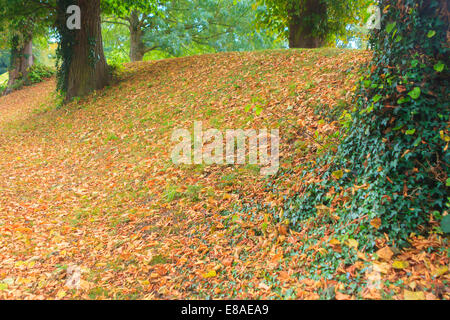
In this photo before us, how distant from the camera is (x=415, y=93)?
2.98 metres

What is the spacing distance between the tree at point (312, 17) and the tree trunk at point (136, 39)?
8.97 metres

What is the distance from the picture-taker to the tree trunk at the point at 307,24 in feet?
33.4

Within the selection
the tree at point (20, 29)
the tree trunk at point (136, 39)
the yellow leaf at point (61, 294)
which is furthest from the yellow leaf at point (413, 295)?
the tree trunk at point (136, 39)

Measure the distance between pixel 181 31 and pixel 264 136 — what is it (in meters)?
13.9

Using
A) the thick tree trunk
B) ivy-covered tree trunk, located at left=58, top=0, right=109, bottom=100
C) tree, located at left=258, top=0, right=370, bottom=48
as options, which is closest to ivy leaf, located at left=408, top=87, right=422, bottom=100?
tree, located at left=258, top=0, right=370, bottom=48

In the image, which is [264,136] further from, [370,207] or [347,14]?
[347,14]

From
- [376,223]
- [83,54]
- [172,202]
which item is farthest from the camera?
[83,54]

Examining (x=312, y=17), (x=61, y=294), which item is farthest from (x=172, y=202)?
(x=312, y=17)

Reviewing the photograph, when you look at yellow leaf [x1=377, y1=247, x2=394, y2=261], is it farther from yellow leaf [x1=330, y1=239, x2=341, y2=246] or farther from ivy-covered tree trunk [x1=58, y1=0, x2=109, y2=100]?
ivy-covered tree trunk [x1=58, y1=0, x2=109, y2=100]

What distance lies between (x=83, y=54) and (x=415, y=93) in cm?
1023

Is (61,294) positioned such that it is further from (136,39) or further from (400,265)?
(136,39)

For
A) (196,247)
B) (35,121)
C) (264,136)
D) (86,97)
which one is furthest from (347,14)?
(35,121)

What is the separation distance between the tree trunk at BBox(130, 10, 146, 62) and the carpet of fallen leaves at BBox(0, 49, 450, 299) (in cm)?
933

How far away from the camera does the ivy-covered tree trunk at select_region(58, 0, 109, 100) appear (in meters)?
10.3
